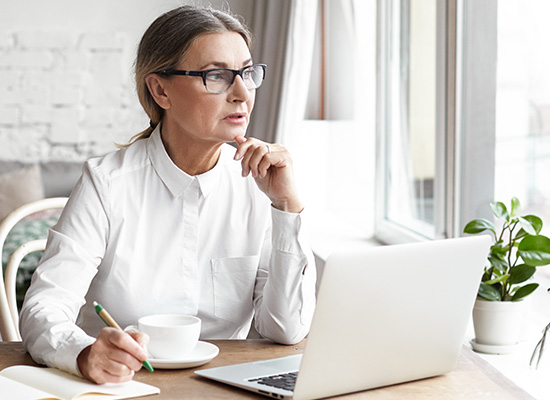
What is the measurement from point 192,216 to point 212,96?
25cm

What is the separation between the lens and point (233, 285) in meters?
1.55

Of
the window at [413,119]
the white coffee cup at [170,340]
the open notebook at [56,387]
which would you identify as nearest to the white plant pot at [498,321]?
the window at [413,119]

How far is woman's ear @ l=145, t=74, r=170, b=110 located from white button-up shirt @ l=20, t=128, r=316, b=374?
6 cm

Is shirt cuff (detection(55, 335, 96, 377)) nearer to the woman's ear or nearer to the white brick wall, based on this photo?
the woman's ear

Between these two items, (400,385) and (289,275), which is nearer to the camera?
(400,385)

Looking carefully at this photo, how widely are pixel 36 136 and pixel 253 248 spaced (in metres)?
2.25

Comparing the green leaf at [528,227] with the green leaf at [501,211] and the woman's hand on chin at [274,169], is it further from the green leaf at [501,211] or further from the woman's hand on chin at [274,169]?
the woman's hand on chin at [274,169]

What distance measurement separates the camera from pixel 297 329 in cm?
138

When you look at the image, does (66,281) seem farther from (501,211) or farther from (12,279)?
(501,211)

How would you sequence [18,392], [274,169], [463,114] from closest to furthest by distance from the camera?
[18,392], [274,169], [463,114]

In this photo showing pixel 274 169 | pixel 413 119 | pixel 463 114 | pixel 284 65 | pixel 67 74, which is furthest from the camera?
pixel 67 74

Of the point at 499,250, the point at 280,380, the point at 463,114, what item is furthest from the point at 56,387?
the point at 463,114

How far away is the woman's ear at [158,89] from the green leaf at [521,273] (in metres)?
0.80

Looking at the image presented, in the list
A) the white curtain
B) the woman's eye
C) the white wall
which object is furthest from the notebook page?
the white wall
